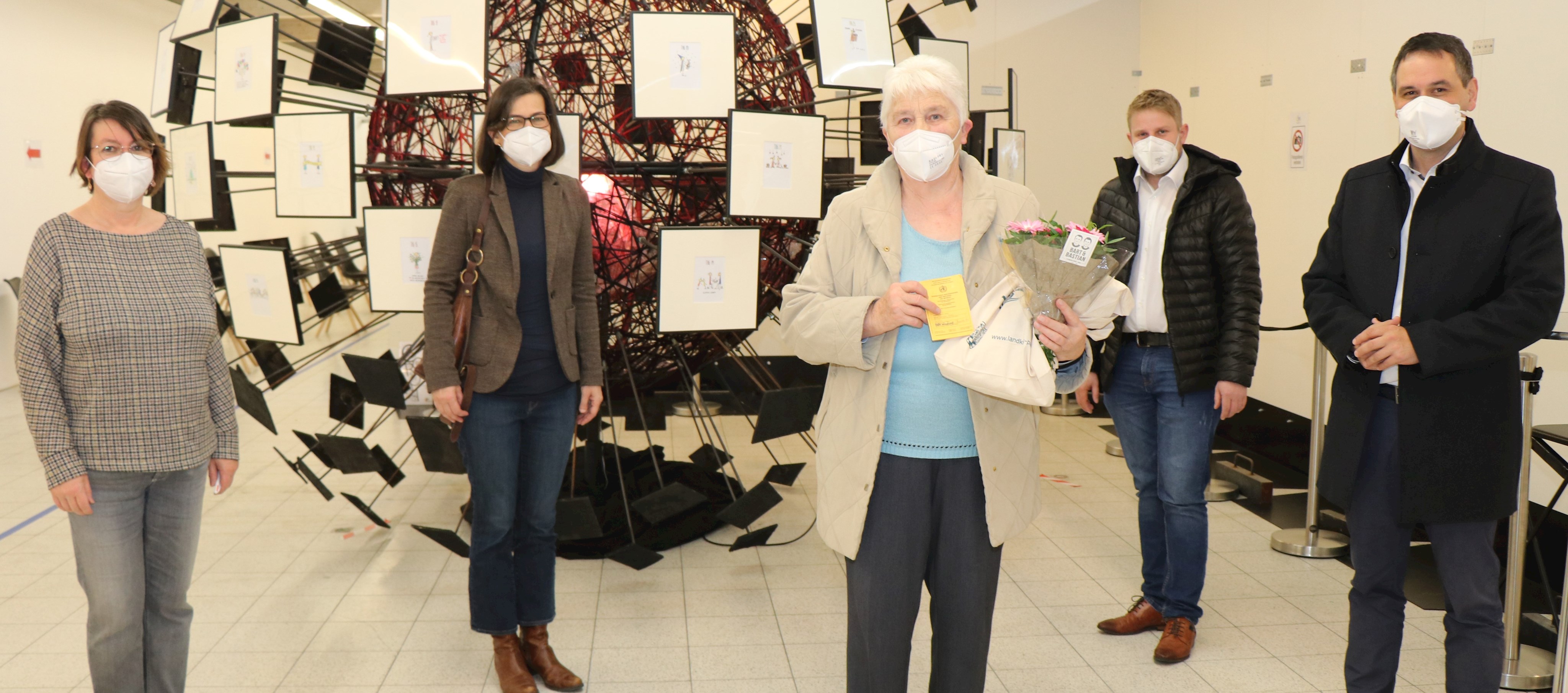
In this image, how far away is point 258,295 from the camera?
3408mm

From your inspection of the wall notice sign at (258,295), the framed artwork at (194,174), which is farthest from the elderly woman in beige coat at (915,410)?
the framed artwork at (194,174)

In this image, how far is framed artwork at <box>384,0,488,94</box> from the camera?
3002 mm

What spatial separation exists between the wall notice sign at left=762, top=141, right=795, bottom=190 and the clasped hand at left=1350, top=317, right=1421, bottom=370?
67.2 inches

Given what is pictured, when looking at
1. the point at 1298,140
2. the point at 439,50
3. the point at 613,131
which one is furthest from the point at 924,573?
the point at 1298,140

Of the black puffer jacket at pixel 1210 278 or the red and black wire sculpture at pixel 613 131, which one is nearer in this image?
the black puffer jacket at pixel 1210 278

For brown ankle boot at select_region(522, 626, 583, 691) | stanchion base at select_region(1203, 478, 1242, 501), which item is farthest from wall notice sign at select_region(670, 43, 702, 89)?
stanchion base at select_region(1203, 478, 1242, 501)

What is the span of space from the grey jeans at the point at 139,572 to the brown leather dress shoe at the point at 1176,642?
244 cm

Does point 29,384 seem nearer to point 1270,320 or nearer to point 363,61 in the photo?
point 363,61

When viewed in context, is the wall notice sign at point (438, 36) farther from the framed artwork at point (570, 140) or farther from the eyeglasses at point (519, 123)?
the eyeglasses at point (519, 123)

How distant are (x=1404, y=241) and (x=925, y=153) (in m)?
1.12

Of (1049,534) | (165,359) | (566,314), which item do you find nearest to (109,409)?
(165,359)

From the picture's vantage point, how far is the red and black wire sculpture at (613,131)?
3.21 m

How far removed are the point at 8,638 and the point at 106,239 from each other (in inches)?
68.1

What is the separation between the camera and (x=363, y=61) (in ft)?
11.7
